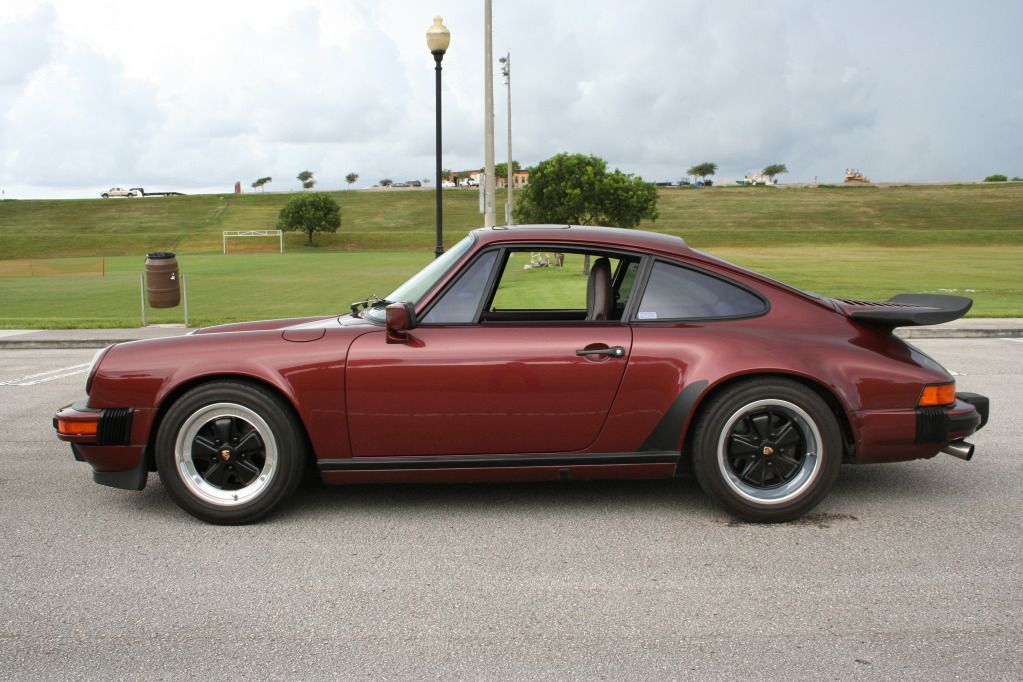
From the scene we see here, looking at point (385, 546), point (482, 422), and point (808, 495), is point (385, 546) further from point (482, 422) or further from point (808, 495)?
point (808, 495)

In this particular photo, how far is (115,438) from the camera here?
4125 mm

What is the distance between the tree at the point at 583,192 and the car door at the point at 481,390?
33.1 m

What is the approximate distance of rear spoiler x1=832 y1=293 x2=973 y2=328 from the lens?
4.13m

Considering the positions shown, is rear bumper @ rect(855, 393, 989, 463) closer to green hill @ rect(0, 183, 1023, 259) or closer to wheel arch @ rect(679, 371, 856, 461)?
wheel arch @ rect(679, 371, 856, 461)

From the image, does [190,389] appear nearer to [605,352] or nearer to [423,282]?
[423,282]

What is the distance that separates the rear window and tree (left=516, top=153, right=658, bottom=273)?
32.7 metres

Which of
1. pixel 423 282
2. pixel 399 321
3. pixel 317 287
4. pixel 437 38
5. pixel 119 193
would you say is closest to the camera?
pixel 399 321

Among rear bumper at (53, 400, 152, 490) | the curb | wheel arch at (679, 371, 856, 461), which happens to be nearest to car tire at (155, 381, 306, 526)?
rear bumper at (53, 400, 152, 490)

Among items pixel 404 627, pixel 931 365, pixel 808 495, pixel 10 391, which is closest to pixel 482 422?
pixel 404 627

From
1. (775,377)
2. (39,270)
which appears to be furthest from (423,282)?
(39,270)

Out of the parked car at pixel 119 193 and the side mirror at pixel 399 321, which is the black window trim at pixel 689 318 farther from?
the parked car at pixel 119 193

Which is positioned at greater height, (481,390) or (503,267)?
(503,267)

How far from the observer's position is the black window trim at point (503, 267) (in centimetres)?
422

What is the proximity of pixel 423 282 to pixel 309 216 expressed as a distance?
77.4 metres
